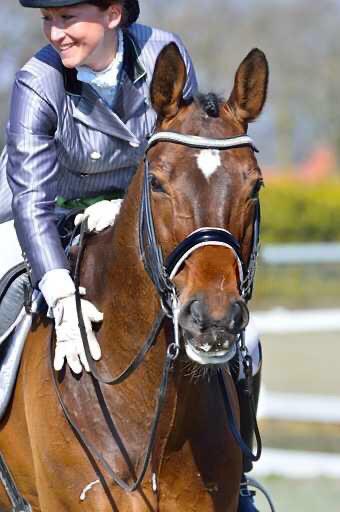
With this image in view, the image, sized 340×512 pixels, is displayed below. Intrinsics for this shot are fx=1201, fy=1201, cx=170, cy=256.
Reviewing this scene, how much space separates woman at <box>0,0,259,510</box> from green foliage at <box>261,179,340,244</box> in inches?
622

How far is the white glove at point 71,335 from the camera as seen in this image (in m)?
4.43

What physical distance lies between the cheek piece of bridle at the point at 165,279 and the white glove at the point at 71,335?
0.09ft

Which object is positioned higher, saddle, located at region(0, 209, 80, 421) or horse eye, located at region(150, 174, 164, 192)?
horse eye, located at region(150, 174, 164, 192)

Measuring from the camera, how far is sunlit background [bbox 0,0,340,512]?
10.4m

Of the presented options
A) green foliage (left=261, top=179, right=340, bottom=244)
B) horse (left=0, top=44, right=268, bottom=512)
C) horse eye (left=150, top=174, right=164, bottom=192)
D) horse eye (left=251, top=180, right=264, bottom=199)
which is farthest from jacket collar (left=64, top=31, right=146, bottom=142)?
green foliage (left=261, top=179, right=340, bottom=244)

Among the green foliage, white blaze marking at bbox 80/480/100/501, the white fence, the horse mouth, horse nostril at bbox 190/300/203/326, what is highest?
horse nostril at bbox 190/300/203/326

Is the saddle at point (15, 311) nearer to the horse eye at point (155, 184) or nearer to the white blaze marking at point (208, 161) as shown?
the horse eye at point (155, 184)

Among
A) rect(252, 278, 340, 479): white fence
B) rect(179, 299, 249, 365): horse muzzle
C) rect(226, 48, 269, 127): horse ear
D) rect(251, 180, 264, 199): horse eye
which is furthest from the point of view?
rect(252, 278, 340, 479): white fence

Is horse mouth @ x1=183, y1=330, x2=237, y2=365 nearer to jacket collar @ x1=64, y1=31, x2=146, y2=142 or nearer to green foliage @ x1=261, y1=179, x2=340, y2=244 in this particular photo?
jacket collar @ x1=64, y1=31, x2=146, y2=142

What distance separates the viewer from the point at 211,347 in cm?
379

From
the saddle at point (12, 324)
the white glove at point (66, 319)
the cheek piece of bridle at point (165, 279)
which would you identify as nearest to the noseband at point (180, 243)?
the cheek piece of bridle at point (165, 279)

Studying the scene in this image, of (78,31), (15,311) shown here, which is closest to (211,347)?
(15,311)

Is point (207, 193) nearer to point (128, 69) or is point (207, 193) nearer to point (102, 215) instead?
point (102, 215)

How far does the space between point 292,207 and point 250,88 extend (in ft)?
55.3
